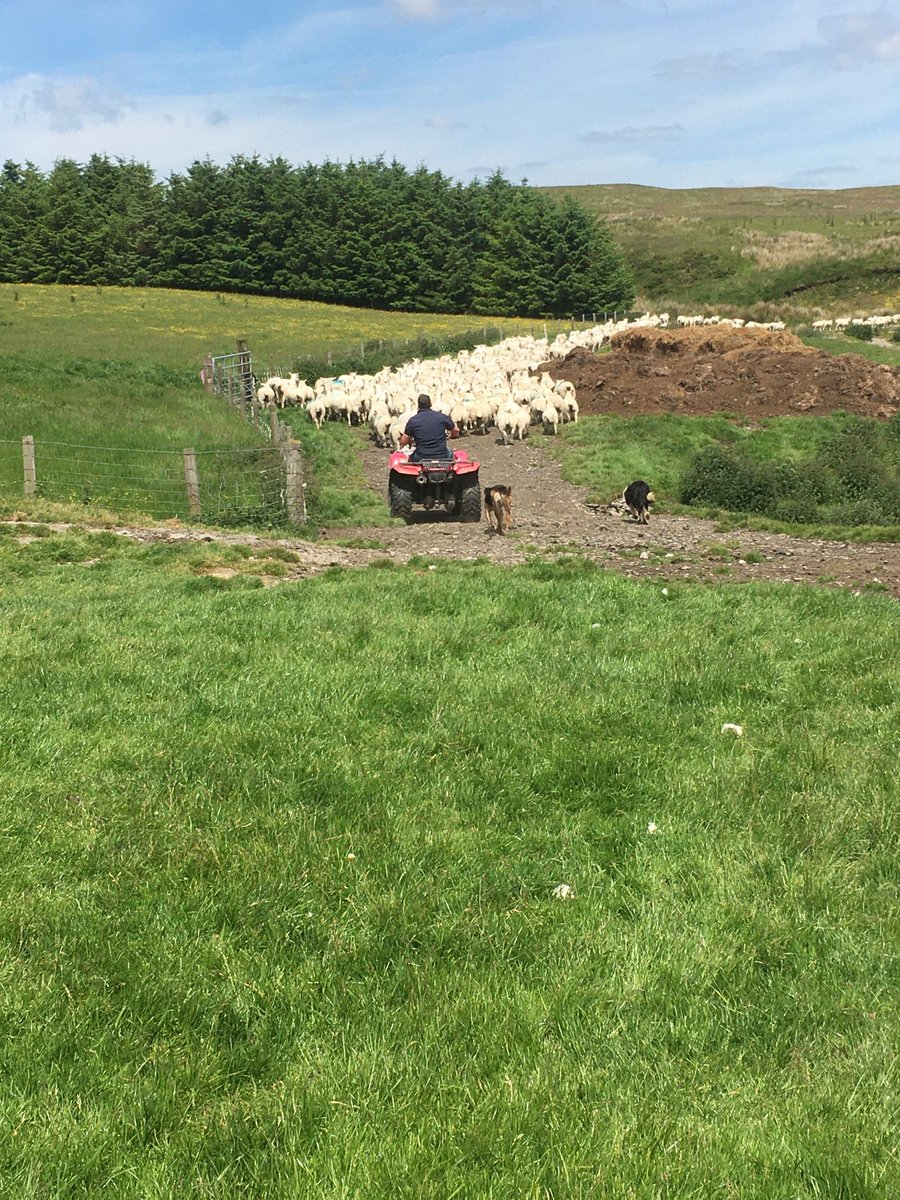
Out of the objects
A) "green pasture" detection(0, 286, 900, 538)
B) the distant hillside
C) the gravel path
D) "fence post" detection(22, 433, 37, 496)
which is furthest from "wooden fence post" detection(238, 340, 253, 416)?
the distant hillside

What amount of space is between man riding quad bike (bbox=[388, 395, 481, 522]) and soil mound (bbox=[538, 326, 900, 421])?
36.7ft

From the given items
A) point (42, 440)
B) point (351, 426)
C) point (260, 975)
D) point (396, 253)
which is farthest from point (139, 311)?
point (260, 975)

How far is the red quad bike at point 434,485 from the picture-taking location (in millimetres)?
16688

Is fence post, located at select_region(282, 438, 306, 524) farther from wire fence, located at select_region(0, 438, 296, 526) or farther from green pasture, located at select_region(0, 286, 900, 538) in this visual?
green pasture, located at select_region(0, 286, 900, 538)

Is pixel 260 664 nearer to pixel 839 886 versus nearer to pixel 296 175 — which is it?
pixel 839 886

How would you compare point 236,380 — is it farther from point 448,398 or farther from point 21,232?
point 21,232

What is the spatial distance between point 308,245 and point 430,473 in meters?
64.7

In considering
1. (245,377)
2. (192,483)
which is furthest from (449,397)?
(192,483)

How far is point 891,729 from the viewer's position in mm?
6359

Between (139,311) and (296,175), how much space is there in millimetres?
26435

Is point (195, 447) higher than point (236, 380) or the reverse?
the reverse

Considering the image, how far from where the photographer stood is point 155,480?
57.2 feet

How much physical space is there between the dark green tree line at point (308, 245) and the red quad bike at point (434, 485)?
61.0 metres

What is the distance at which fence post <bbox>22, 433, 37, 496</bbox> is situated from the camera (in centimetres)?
1638
